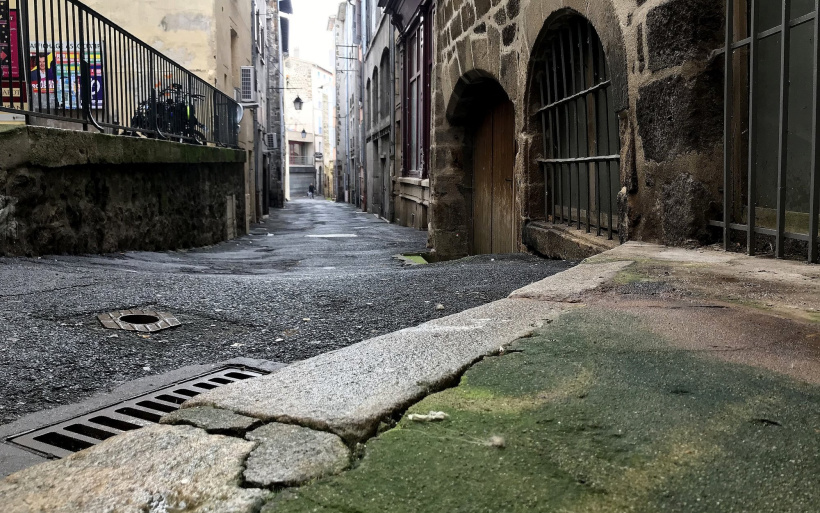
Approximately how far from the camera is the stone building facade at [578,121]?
3.48m

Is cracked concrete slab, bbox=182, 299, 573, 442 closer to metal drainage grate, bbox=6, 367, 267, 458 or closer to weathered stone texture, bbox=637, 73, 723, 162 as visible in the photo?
metal drainage grate, bbox=6, 367, 267, 458

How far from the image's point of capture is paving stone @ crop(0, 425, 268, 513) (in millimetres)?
1035

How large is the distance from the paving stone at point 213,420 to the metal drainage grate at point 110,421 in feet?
2.41

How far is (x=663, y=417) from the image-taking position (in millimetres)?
1303

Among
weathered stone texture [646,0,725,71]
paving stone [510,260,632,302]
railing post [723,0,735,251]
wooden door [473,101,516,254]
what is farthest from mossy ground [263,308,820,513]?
wooden door [473,101,516,254]

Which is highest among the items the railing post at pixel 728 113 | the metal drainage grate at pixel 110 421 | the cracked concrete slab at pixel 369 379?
the railing post at pixel 728 113

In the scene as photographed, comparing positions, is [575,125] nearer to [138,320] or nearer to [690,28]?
[690,28]

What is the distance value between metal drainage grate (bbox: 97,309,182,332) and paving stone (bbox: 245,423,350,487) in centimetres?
217

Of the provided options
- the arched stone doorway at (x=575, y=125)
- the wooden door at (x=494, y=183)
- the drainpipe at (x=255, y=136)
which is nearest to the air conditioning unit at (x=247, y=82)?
the drainpipe at (x=255, y=136)

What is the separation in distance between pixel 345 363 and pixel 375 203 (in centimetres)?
2033

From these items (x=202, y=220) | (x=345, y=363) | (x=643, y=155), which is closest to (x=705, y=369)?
(x=345, y=363)

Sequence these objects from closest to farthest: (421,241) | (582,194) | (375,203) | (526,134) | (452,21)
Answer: (582,194) < (526,134) < (452,21) < (421,241) < (375,203)

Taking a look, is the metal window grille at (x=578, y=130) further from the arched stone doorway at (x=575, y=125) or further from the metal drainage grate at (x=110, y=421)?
the metal drainage grate at (x=110, y=421)

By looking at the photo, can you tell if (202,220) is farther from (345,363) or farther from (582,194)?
(345,363)
